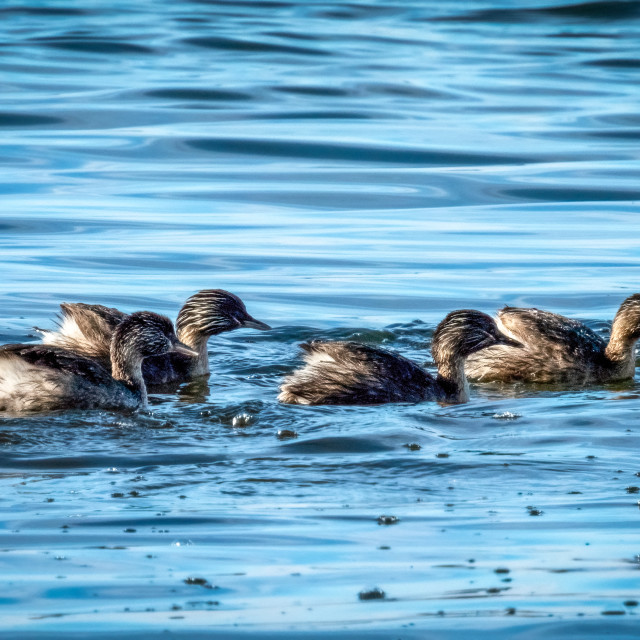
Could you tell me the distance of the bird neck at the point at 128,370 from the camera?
10.2 m

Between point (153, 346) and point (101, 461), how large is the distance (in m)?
2.68

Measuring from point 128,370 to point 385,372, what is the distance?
185 cm

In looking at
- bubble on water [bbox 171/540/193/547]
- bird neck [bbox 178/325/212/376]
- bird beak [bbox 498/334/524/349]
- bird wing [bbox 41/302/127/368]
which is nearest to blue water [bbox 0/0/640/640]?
bubble on water [bbox 171/540/193/547]

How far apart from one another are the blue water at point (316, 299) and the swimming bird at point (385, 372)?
30cm

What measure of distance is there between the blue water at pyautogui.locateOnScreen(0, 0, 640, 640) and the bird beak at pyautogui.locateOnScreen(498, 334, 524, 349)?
1.43 feet

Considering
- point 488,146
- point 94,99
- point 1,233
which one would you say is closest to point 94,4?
point 94,99

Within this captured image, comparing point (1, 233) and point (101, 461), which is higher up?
point (1, 233)

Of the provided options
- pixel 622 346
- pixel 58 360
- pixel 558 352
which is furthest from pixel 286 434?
pixel 622 346

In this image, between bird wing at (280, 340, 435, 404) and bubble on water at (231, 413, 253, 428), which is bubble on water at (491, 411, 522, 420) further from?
bubble on water at (231, 413, 253, 428)

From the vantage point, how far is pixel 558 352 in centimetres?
1150

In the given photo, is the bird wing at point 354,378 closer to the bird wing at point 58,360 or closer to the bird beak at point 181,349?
the bird beak at point 181,349

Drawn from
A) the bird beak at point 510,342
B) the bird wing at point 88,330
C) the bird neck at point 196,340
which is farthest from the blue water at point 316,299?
the bird wing at point 88,330

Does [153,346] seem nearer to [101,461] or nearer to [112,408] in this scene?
[112,408]

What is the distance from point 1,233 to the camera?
17453 mm
